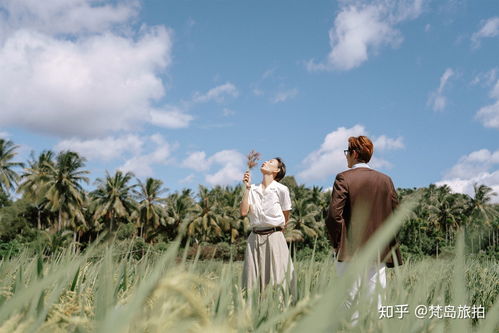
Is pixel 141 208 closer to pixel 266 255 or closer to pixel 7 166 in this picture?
pixel 7 166

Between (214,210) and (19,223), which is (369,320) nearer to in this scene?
(19,223)

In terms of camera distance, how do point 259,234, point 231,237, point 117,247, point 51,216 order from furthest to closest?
point 231,237 < point 51,216 < point 259,234 < point 117,247

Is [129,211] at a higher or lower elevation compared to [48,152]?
lower

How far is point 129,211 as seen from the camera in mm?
55531

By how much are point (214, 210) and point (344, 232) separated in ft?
176

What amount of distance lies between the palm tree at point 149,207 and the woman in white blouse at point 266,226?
165 ft

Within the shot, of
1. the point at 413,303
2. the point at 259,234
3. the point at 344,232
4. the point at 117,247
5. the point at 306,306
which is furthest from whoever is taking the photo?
the point at 259,234

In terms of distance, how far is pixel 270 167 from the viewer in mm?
4559

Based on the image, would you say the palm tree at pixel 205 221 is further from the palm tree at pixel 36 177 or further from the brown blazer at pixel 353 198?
the brown blazer at pixel 353 198

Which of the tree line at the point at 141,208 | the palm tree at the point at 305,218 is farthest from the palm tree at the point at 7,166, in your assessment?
the palm tree at the point at 305,218

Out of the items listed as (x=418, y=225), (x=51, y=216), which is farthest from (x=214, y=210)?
(x=418, y=225)

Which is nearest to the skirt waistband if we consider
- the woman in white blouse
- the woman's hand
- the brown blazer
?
the woman in white blouse

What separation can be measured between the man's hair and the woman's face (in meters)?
1.16

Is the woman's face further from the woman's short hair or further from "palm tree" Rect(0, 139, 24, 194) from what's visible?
"palm tree" Rect(0, 139, 24, 194)
